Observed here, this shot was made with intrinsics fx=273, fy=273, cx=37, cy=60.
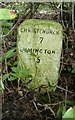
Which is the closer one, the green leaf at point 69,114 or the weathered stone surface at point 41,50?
the green leaf at point 69,114

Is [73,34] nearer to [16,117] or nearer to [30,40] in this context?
[30,40]

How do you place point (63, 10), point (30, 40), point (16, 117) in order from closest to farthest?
point (16, 117) < point (30, 40) < point (63, 10)

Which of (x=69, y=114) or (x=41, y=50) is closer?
(x=69, y=114)

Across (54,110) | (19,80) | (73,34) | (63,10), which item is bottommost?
(54,110)

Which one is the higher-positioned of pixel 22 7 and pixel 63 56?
pixel 22 7

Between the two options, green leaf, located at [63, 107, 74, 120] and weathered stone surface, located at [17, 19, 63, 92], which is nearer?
green leaf, located at [63, 107, 74, 120]

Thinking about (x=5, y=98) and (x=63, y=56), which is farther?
(x=63, y=56)

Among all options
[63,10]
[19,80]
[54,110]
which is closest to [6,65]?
[19,80]

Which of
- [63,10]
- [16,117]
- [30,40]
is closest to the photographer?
[16,117]
